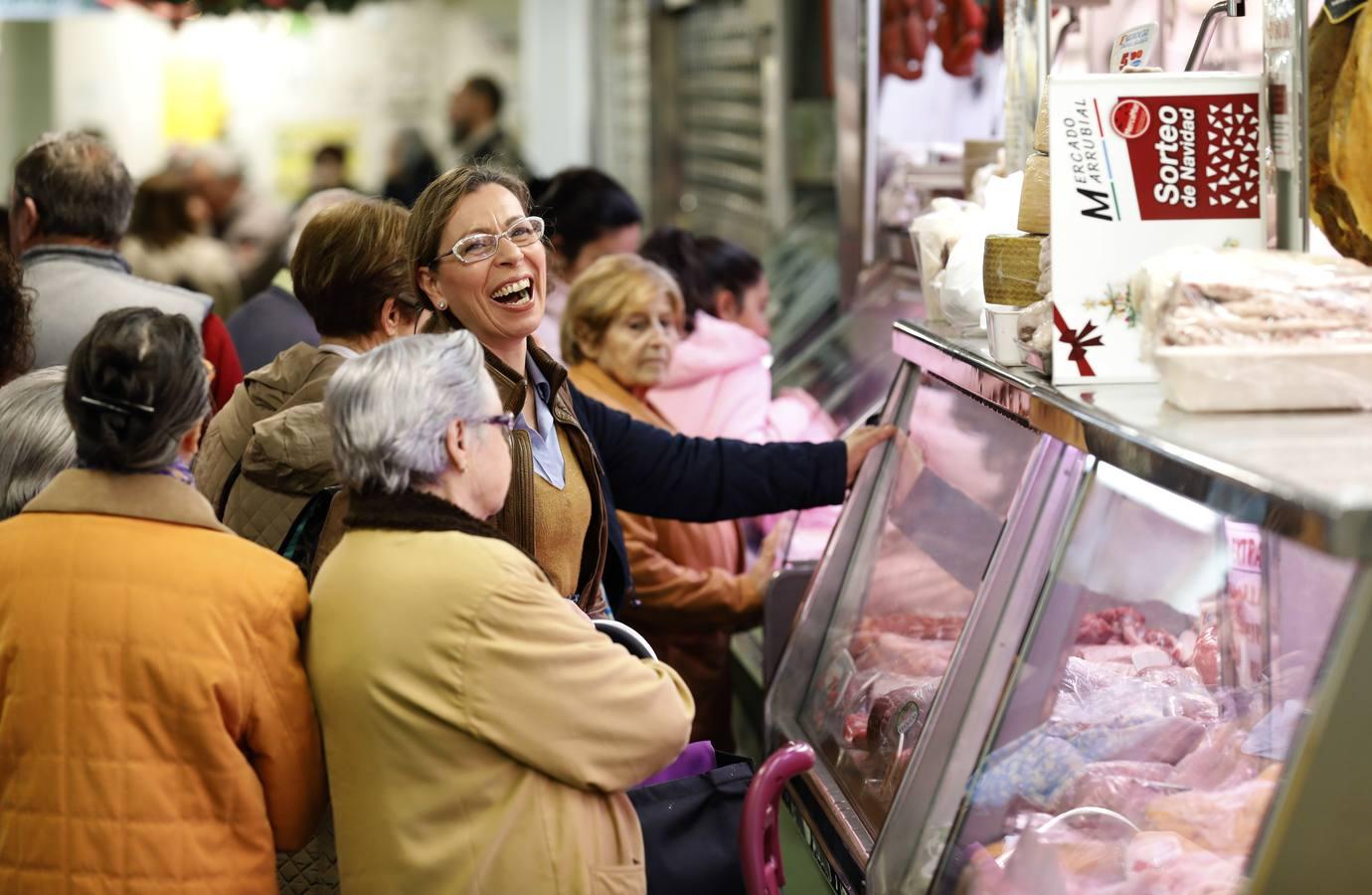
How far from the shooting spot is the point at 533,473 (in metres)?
2.78

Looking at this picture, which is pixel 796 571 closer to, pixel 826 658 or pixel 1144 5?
pixel 826 658

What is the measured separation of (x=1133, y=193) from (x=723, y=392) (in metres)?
2.65

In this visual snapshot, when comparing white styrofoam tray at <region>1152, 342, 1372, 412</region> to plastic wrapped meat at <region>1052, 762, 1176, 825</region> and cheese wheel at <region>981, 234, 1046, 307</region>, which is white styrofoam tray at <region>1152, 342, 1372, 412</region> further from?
plastic wrapped meat at <region>1052, 762, 1176, 825</region>

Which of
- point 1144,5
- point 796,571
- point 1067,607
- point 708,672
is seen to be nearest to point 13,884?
point 1067,607

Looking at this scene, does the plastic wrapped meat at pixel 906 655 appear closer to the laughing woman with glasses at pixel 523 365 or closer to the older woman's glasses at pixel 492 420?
the laughing woman with glasses at pixel 523 365

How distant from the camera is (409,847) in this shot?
213cm

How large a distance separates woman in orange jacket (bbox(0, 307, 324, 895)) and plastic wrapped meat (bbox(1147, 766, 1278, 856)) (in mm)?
1158

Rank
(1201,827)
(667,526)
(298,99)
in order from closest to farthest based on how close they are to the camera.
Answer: (1201,827), (667,526), (298,99)

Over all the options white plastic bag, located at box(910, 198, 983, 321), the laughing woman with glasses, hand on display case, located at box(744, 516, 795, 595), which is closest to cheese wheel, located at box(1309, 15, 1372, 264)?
white plastic bag, located at box(910, 198, 983, 321)

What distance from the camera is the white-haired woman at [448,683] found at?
6.82 feet

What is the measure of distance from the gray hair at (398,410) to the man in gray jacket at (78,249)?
1.91 metres

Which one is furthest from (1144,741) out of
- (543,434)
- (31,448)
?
(31,448)

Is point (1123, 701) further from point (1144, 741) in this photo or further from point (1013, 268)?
point (1013, 268)

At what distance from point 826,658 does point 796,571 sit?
0.63 m
